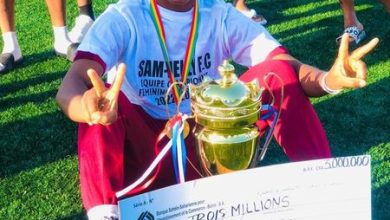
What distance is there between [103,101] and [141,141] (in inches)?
16.7

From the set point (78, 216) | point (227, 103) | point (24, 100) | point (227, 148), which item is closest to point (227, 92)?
point (227, 103)

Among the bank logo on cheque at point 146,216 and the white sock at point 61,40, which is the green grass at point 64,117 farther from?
the bank logo on cheque at point 146,216

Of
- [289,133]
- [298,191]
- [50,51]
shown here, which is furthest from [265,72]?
[50,51]

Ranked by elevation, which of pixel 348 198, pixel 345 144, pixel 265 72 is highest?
A: pixel 265 72

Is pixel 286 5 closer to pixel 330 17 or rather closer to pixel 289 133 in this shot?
pixel 330 17

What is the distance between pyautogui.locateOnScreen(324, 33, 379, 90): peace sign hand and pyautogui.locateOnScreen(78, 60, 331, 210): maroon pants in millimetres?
144

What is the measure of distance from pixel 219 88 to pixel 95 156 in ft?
1.14

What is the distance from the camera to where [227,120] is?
4.66 ft

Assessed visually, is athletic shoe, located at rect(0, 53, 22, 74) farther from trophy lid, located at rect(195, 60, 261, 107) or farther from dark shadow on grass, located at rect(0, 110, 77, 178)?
trophy lid, located at rect(195, 60, 261, 107)

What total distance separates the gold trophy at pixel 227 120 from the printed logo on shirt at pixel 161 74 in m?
0.28

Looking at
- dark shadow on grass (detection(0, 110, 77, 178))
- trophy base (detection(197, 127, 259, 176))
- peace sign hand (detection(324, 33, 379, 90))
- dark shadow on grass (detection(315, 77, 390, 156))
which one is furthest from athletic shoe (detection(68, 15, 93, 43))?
peace sign hand (detection(324, 33, 379, 90))

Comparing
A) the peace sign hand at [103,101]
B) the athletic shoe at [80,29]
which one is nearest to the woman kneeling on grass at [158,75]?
the peace sign hand at [103,101]

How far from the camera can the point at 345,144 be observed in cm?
239

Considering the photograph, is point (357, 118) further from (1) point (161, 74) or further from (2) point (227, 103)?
(2) point (227, 103)
